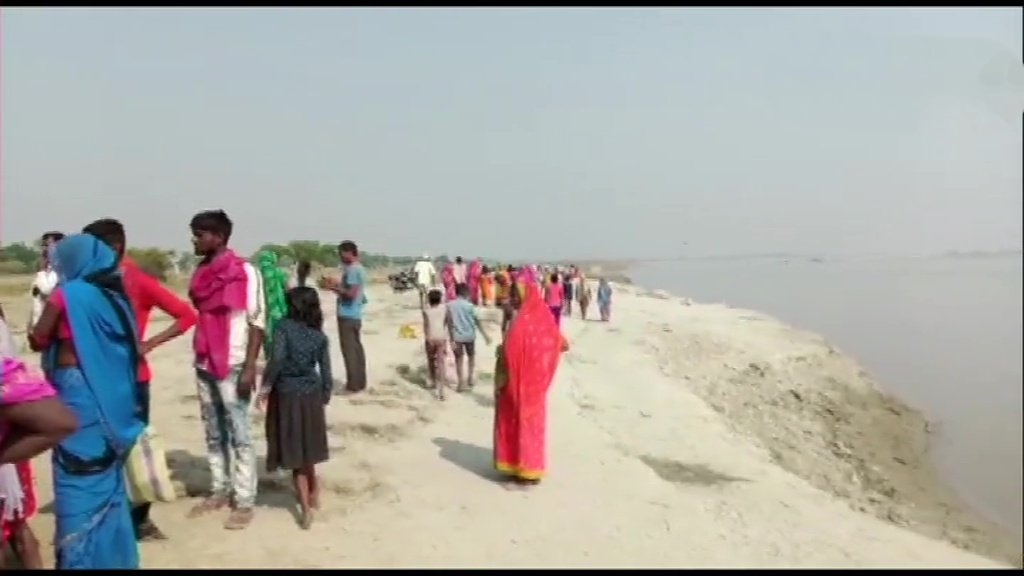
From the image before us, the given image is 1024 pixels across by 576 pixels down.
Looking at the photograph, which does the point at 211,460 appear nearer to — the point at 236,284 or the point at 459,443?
the point at 236,284

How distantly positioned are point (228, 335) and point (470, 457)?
305 cm

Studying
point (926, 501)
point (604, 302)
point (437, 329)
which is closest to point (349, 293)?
point (437, 329)

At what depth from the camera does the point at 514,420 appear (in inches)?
244

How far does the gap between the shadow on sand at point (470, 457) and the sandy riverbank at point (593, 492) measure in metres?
0.03

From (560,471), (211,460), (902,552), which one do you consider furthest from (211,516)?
(902,552)

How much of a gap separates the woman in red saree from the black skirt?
174 cm

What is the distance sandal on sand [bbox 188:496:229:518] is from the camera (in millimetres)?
4941

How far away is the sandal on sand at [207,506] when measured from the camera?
4941mm

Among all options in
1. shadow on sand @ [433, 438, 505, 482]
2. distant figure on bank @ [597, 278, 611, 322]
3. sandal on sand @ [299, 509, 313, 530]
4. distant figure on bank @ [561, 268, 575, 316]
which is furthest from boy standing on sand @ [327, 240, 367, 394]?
distant figure on bank @ [561, 268, 575, 316]

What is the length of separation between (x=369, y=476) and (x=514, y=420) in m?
1.23

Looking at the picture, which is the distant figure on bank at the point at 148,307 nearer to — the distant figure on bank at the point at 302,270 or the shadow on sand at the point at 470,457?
the shadow on sand at the point at 470,457

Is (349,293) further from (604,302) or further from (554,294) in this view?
(604,302)

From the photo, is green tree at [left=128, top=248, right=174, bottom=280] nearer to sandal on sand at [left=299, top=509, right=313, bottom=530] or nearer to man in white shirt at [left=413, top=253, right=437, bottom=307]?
sandal on sand at [left=299, top=509, right=313, bottom=530]

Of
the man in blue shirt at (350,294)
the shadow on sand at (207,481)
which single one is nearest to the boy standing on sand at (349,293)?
the man in blue shirt at (350,294)
